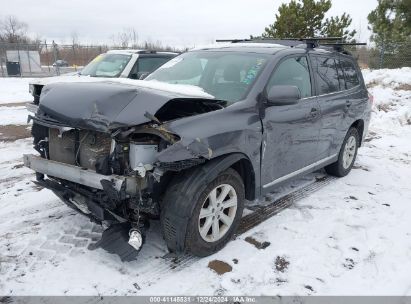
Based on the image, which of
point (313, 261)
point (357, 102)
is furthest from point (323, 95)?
point (313, 261)

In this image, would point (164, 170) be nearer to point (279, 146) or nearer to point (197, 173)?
point (197, 173)

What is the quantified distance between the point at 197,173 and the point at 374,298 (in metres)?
1.75

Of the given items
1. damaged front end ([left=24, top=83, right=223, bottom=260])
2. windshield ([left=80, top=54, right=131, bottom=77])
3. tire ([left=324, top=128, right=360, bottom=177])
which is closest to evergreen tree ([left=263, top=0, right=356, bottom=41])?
windshield ([left=80, top=54, right=131, bottom=77])

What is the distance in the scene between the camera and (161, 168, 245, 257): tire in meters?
3.12

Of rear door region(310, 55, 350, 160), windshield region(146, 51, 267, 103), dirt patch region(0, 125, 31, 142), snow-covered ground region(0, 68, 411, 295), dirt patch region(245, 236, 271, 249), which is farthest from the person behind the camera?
dirt patch region(0, 125, 31, 142)

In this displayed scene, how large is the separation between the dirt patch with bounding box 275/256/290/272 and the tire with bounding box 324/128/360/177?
8.80 ft

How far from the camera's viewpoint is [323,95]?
4852 mm

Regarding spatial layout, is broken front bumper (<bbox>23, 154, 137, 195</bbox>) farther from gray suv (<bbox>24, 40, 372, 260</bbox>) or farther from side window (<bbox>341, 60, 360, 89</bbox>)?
side window (<bbox>341, 60, 360, 89</bbox>)

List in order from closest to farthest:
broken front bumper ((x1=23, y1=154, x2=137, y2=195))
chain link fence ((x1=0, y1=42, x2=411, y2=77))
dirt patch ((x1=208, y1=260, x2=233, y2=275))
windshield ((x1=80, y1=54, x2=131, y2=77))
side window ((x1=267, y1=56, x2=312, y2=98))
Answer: broken front bumper ((x1=23, y1=154, x2=137, y2=195)) < dirt patch ((x1=208, y1=260, x2=233, y2=275)) < side window ((x1=267, y1=56, x2=312, y2=98)) < windshield ((x1=80, y1=54, x2=131, y2=77)) < chain link fence ((x1=0, y1=42, x2=411, y2=77))

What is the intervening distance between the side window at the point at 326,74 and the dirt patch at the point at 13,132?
Answer: 5.99 m

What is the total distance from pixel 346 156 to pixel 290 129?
2.19 meters

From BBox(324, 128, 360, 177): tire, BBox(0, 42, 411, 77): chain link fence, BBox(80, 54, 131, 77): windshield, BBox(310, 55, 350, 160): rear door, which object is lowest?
BBox(324, 128, 360, 177): tire

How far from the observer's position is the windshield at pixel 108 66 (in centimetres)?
925

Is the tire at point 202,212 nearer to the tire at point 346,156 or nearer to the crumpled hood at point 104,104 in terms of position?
the crumpled hood at point 104,104
